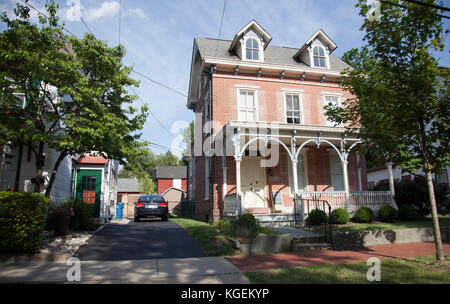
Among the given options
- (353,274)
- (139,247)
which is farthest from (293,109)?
(353,274)

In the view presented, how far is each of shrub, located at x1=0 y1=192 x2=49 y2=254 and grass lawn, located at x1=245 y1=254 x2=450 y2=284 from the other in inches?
198

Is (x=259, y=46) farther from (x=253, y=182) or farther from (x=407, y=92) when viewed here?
(x=407, y=92)

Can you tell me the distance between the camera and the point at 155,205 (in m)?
17.0

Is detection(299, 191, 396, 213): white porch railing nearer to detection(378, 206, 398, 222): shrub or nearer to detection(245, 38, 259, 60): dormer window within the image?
detection(378, 206, 398, 222): shrub

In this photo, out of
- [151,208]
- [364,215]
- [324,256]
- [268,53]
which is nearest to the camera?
[324,256]

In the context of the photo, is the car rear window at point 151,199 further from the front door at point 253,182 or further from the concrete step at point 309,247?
the concrete step at point 309,247

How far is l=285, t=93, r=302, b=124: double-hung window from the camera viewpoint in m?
16.1

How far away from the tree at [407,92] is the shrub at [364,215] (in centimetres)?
567

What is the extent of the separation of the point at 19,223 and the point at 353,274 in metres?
7.28

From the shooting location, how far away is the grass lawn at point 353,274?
17.7 ft

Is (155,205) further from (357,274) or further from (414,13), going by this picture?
(414,13)

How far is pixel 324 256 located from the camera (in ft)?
25.6

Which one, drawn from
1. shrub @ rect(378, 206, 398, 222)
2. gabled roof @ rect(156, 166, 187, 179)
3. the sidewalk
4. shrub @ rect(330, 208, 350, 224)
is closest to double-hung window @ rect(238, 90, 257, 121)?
shrub @ rect(330, 208, 350, 224)
